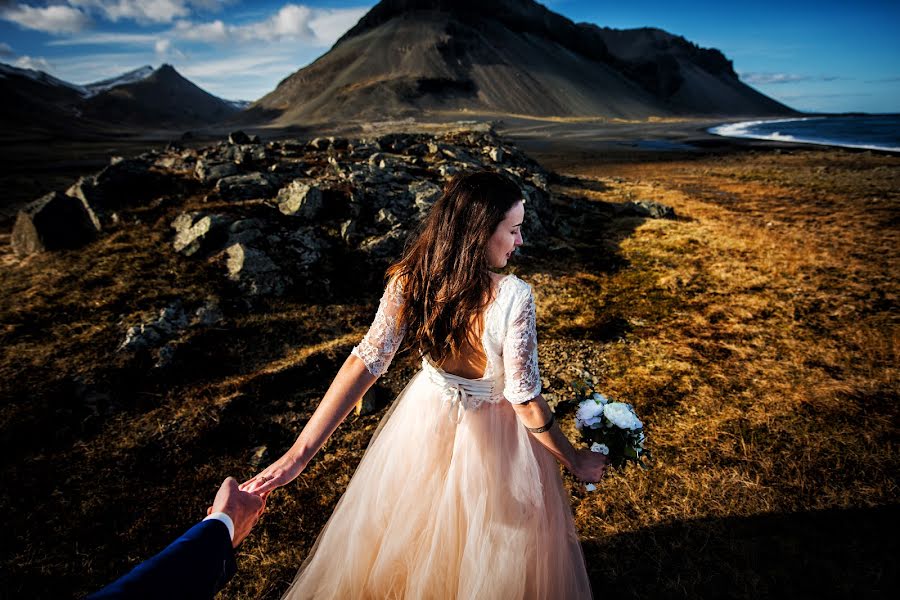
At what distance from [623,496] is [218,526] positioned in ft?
12.0

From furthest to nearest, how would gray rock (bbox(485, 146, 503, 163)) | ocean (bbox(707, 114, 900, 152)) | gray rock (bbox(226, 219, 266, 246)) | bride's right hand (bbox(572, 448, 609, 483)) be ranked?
ocean (bbox(707, 114, 900, 152)) → gray rock (bbox(485, 146, 503, 163)) → gray rock (bbox(226, 219, 266, 246)) → bride's right hand (bbox(572, 448, 609, 483))

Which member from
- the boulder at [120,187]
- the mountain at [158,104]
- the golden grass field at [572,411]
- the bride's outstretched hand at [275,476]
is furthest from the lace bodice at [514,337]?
the mountain at [158,104]

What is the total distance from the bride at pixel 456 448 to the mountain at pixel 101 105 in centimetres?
9518

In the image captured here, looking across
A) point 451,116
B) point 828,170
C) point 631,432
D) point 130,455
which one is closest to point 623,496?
point 631,432

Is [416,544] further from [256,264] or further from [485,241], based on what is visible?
[256,264]

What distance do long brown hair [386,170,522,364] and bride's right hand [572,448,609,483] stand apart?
834mm

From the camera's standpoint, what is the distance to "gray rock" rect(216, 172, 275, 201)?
902 centimetres

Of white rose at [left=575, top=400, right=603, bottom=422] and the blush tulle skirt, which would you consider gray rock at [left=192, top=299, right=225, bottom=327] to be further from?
white rose at [left=575, top=400, right=603, bottom=422]

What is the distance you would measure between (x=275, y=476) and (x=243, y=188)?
8.88 meters

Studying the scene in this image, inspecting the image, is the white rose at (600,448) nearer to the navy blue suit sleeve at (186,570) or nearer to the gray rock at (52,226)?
the navy blue suit sleeve at (186,570)

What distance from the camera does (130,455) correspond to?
434 cm

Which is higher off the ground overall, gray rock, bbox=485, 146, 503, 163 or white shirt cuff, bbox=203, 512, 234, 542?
gray rock, bbox=485, 146, 503, 163

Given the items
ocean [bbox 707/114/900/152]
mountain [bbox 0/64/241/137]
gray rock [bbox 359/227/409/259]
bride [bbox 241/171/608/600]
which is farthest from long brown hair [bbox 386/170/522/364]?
mountain [bbox 0/64/241/137]

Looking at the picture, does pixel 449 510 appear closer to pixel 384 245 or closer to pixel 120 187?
pixel 384 245
